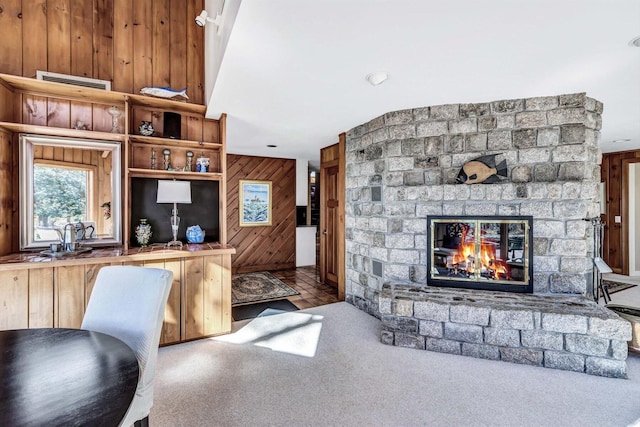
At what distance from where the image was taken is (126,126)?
2.74m

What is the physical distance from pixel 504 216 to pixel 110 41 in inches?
169

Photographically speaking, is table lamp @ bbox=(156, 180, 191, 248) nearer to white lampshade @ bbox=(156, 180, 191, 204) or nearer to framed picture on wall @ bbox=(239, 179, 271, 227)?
white lampshade @ bbox=(156, 180, 191, 204)

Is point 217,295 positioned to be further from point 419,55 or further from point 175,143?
point 419,55

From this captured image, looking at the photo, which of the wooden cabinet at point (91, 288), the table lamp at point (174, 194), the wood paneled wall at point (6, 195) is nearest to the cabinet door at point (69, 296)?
the wooden cabinet at point (91, 288)

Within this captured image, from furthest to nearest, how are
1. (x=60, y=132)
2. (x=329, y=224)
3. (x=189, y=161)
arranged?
(x=329, y=224) < (x=189, y=161) < (x=60, y=132)

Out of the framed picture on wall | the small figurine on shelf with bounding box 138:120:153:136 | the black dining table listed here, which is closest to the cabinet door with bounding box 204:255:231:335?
the small figurine on shelf with bounding box 138:120:153:136

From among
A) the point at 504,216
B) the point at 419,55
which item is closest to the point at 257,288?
the point at 504,216

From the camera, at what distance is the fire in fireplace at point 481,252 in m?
2.75

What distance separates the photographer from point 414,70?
216 cm

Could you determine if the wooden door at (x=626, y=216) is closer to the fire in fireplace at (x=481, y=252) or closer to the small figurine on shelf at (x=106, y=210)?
the fire in fireplace at (x=481, y=252)

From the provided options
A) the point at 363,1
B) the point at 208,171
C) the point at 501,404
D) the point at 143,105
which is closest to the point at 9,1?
the point at 143,105

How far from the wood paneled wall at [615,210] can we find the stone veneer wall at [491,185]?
3607 mm

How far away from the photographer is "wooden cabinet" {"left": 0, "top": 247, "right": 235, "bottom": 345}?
Answer: 7.12 ft

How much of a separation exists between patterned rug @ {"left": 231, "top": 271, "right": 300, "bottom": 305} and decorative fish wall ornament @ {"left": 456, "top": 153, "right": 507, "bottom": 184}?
282cm
